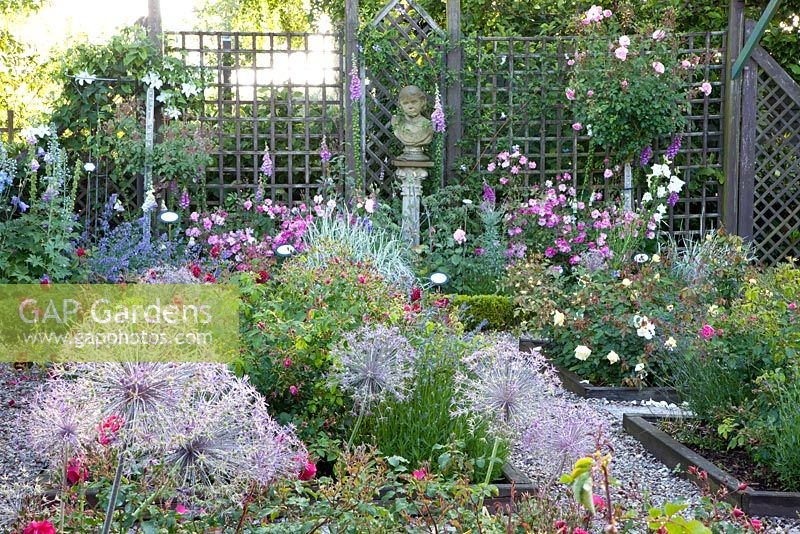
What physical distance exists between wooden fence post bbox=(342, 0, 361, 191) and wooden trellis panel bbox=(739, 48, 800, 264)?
10.6 ft

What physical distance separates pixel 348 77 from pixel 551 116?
5.61 feet

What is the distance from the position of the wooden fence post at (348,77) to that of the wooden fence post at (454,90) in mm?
756

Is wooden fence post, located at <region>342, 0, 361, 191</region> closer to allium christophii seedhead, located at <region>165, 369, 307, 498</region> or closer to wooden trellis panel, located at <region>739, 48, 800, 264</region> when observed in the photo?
wooden trellis panel, located at <region>739, 48, 800, 264</region>

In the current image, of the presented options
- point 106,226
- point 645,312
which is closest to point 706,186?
point 645,312

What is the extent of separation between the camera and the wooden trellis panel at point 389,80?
7535 mm

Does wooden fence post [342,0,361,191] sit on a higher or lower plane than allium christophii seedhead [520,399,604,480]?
higher

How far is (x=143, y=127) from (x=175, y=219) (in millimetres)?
1029

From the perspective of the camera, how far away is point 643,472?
137 inches

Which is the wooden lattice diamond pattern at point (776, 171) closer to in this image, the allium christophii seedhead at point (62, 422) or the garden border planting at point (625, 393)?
the garden border planting at point (625, 393)

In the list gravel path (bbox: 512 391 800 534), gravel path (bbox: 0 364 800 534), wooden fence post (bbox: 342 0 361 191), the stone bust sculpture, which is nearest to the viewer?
gravel path (bbox: 512 391 800 534)

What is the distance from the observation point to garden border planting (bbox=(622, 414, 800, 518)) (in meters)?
2.97

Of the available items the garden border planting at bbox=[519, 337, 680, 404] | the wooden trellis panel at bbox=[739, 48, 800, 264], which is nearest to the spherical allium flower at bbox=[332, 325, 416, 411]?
the garden border planting at bbox=[519, 337, 680, 404]

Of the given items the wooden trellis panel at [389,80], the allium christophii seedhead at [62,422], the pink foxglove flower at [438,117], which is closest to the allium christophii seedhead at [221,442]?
the allium christophii seedhead at [62,422]

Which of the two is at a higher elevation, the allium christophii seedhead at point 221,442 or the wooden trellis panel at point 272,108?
the wooden trellis panel at point 272,108
